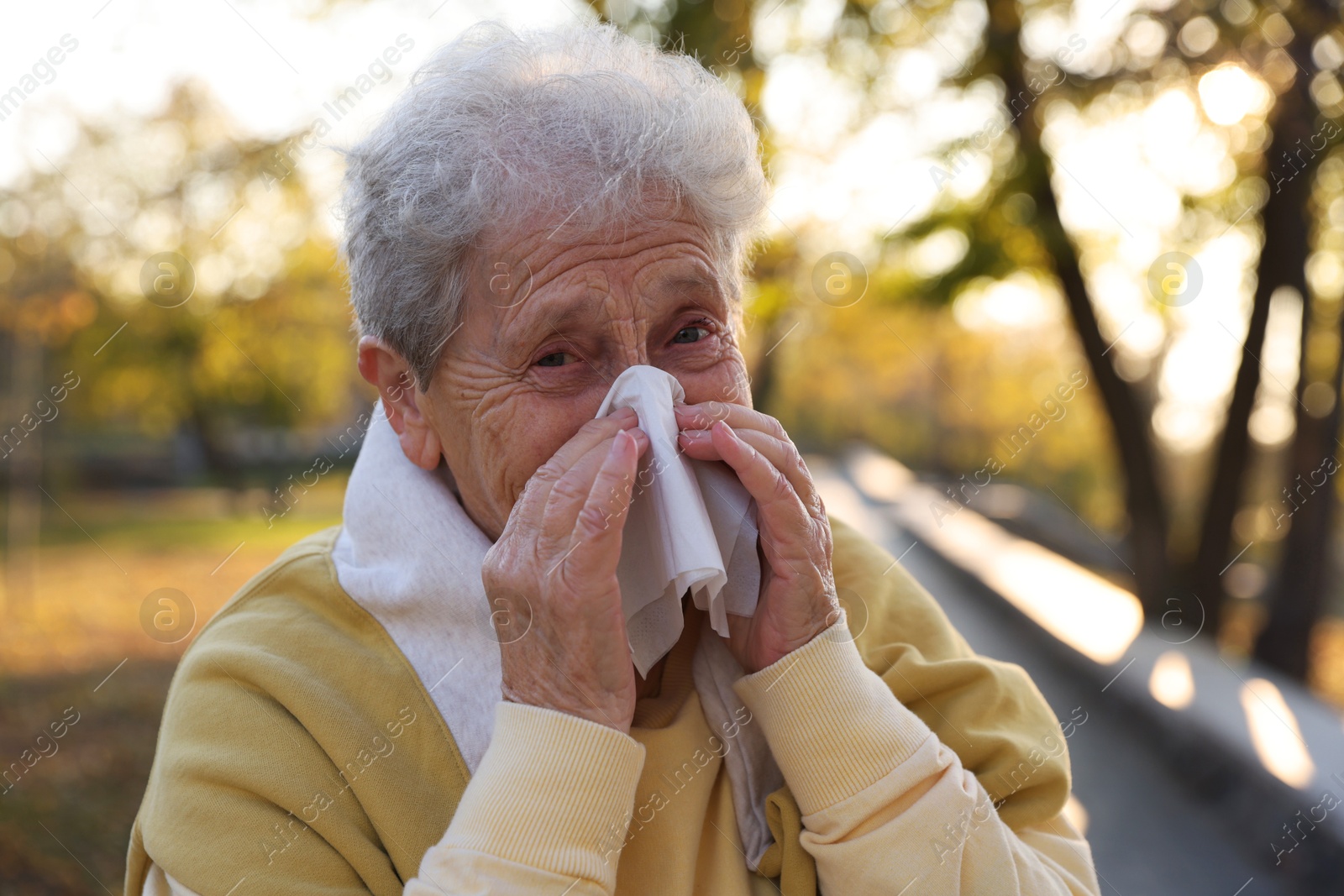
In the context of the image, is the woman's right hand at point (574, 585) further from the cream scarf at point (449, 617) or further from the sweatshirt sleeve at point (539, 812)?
the cream scarf at point (449, 617)

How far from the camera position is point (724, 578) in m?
1.61

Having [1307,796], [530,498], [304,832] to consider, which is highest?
[530,498]

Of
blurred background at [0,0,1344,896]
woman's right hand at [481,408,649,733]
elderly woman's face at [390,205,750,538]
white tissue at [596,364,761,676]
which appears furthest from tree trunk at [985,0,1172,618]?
woman's right hand at [481,408,649,733]

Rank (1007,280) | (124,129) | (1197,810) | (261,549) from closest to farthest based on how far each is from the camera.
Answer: (1197,810) → (1007,280) → (124,129) → (261,549)

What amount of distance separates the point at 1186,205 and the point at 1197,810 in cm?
489

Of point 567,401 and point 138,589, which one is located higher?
point 567,401

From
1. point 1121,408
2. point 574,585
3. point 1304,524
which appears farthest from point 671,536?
point 1304,524

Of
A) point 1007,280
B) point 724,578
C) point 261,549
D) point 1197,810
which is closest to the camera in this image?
point 724,578

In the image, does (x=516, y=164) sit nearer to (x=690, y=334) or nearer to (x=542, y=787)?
(x=690, y=334)

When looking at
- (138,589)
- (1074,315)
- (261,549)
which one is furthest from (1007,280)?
(261,549)

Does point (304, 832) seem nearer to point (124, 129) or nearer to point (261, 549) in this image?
point (124, 129)

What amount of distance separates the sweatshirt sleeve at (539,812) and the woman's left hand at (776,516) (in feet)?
1.14

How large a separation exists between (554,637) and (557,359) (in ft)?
1.67

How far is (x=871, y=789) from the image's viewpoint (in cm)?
163
